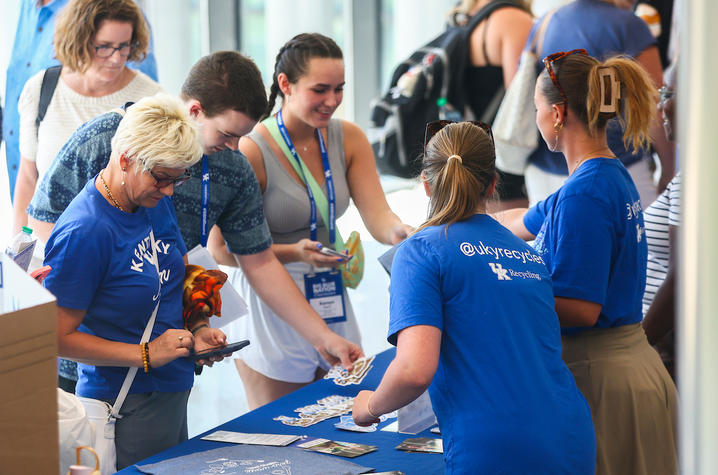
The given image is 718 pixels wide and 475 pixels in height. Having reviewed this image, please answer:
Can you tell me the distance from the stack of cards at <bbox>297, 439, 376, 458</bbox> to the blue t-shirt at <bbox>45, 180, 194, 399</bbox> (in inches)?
14.7

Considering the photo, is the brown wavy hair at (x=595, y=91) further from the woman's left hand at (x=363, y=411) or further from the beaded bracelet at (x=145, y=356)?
the beaded bracelet at (x=145, y=356)

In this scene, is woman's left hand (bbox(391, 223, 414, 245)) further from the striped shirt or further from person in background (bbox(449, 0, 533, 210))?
person in background (bbox(449, 0, 533, 210))

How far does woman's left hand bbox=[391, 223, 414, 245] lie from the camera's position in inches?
115

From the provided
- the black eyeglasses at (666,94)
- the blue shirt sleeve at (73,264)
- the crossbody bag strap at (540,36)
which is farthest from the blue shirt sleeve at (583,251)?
the crossbody bag strap at (540,36)

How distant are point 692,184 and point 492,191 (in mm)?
1168

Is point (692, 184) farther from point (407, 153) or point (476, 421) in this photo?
point (407, 153)

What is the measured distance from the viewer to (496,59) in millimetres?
4215

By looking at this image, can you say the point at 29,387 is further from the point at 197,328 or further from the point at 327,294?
the point at 327,294

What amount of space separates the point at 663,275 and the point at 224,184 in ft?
4.79

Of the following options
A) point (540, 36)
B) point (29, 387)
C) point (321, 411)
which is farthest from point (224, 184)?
point (540, 36)

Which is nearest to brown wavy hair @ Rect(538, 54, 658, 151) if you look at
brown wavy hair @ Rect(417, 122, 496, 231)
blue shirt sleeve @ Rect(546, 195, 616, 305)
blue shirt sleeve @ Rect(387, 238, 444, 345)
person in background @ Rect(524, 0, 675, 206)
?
blue shirt sleeve @ Rect(546, 195, 616, 305)

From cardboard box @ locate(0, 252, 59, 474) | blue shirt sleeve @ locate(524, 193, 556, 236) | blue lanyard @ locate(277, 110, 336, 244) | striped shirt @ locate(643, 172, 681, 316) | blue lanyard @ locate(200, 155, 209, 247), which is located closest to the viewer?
cardboard box @ locate(0, 252, 59, 474)

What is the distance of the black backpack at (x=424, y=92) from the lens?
4.22 meters

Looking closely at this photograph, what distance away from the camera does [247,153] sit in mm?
2799
